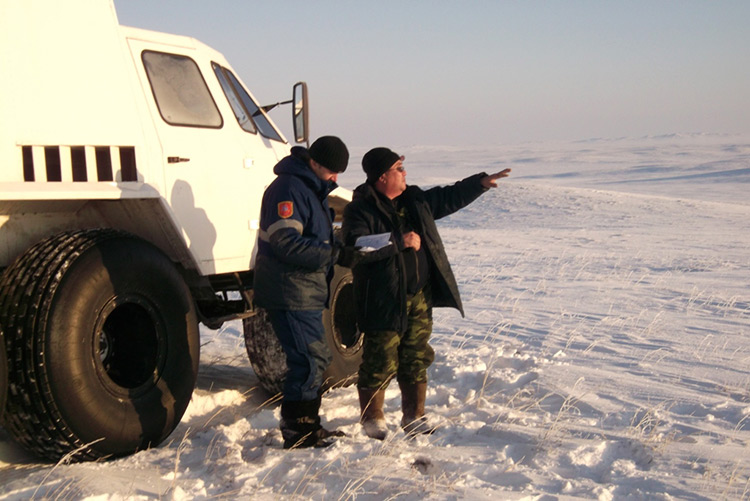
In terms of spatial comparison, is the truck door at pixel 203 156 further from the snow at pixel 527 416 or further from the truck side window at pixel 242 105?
the snow at pixel 527 416

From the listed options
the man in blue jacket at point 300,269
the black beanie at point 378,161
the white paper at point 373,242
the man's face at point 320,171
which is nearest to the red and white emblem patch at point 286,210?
the man in blue jacket at point 300,269

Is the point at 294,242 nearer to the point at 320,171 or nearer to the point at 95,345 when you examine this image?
the point at 320,171

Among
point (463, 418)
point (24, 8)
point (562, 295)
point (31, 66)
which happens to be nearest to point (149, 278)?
point (31, 66)

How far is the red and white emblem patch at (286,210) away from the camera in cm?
431

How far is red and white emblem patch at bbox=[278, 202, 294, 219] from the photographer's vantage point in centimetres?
431

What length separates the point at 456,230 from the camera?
66.4 feet

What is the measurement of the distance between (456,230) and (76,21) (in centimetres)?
1626

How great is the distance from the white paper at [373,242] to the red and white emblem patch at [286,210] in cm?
48

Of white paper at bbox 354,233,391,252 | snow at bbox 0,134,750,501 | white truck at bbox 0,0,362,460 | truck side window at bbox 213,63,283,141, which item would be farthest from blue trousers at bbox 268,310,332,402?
truck side window at bbox 213,63,283,141

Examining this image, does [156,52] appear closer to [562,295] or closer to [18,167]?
[18,167]

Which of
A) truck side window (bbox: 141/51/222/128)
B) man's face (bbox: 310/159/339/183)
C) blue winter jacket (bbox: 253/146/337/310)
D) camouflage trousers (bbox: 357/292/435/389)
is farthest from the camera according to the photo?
truck side window (bbox: 141/51/222/128)

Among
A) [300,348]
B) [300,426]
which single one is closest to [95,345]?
[300,348]

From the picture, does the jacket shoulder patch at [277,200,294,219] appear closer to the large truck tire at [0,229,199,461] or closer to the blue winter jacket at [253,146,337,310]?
the blue winter jacket at [253,146,337,310]

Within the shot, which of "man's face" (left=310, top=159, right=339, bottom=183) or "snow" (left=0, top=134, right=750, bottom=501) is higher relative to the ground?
"man's face" (left=310, top=159, right=339, bottom=183)
